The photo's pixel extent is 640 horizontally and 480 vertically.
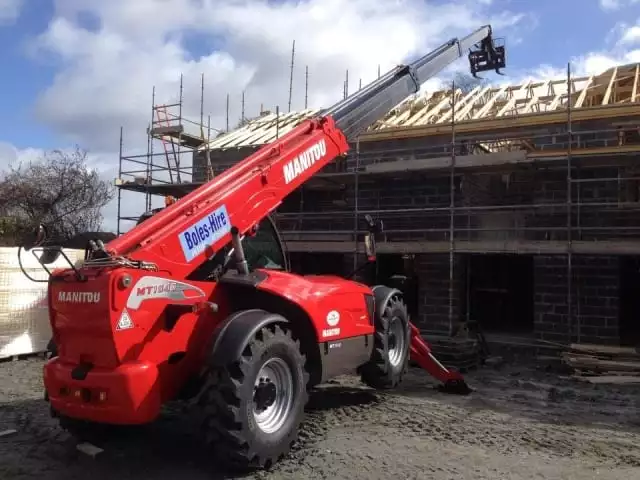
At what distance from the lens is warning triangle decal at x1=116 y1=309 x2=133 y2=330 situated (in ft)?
14.7

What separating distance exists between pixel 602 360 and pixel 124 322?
817 centimetres

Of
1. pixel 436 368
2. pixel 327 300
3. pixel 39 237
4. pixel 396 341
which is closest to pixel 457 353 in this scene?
pixel 436 368

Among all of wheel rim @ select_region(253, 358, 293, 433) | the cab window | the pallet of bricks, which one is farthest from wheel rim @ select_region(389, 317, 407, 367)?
the pallet of bricks

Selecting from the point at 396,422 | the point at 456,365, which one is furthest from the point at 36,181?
the point at 396,422

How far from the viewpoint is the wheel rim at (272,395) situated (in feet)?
17.0

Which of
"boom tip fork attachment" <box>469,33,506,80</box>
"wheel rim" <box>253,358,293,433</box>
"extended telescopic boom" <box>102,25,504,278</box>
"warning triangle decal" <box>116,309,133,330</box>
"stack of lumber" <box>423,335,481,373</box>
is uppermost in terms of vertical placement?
"boom tip fork attachment" <box>469,33,506,80</box>

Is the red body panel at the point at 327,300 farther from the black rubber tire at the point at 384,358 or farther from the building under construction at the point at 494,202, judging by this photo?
the building under construction at the point at 494,202

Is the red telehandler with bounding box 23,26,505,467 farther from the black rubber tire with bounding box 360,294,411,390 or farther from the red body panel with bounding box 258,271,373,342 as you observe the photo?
the black rubber tire with bounding box 360,294,411,390

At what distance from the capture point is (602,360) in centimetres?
984

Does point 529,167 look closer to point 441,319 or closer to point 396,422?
point 441,319

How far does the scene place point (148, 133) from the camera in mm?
15656

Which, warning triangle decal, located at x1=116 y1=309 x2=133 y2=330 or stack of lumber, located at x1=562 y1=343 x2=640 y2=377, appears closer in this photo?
warning triangle decal, located at x1=116 y1=309 x2=133 y2=330

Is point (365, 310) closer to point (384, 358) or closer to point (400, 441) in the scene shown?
point (384, 358)

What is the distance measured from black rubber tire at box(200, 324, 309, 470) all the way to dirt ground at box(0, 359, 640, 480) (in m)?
0.22
